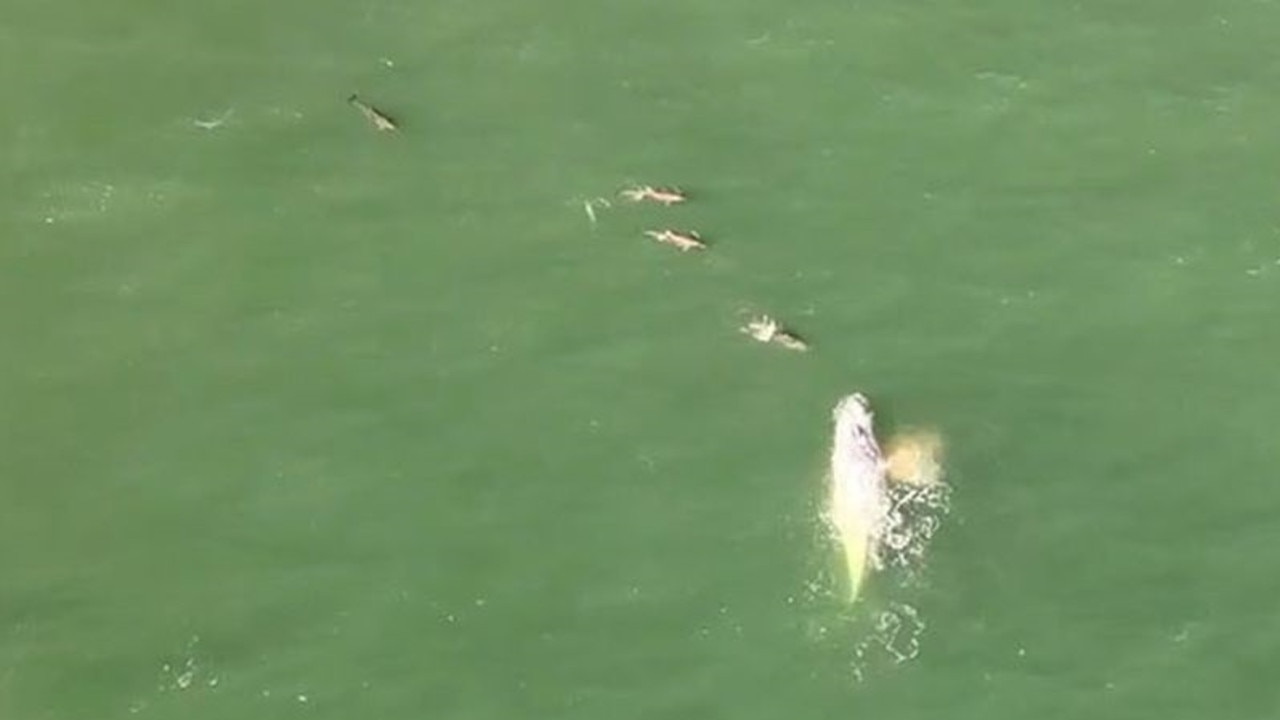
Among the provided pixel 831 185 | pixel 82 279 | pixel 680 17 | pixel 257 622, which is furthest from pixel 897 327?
pixel 82 279

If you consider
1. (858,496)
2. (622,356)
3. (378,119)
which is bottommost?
(858,496)

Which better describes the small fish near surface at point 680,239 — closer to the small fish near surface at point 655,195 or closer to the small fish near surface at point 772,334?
the small fish near surface at point 655,195

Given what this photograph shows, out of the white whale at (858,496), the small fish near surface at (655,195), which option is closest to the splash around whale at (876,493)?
the white whale at (858,496)

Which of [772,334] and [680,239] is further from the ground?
[680,239]

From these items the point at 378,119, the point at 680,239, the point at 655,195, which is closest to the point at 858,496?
the point at 680,239

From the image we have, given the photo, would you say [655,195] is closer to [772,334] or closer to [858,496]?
[772,334]

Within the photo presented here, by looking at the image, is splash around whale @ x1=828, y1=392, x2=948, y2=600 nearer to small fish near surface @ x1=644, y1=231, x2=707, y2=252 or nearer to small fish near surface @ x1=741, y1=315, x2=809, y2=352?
small fish near surface @ x1=741, y1=315, x2=809, y2=352

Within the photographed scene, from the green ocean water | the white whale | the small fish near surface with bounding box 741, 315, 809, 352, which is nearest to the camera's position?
the green ocean water

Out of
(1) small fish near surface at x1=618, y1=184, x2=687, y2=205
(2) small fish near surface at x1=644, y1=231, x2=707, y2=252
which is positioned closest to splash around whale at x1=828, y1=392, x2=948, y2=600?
(2) small fish near surface at x1=644, y1=231, x2=707, y2=252
